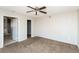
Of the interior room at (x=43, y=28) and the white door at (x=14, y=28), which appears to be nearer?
the interior room at (x=43, y=28)

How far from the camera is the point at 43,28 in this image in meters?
8.62

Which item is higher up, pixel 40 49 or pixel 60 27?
pixel 60 27

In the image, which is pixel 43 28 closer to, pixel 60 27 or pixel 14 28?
pixel 60 27

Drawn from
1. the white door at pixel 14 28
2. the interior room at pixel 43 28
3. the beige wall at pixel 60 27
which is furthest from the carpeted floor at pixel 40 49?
the white door at pixel 14 28

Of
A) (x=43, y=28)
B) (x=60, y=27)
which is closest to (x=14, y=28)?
(x=43, y=28)

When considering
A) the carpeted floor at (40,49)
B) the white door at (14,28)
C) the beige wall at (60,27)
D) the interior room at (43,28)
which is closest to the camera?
the carpeted floor at (40,49)

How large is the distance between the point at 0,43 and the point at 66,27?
13.7 ft

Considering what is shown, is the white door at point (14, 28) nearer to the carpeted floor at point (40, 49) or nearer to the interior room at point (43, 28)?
the interior room at point (43, 28)

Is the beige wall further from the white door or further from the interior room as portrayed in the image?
the white door

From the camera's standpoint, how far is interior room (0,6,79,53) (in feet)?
15.7

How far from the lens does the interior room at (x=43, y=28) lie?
4800 millimetres

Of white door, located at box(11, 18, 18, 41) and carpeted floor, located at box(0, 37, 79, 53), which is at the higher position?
white door, located at box(11, 18, 18, 41)

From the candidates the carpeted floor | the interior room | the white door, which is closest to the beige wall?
the interior room
